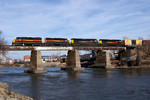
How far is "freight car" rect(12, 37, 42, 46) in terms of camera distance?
5281 centimetres

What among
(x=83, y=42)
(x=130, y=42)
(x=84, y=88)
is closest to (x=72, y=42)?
(x=83, y=42)

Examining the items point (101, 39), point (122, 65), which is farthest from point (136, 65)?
point (101, 39)

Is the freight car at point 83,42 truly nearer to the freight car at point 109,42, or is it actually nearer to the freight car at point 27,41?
the freight car at point 109,42

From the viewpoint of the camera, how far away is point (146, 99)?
17766mm

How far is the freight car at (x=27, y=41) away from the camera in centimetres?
5281

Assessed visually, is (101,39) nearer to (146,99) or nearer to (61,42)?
(61,42)

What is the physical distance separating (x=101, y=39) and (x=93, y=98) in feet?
181

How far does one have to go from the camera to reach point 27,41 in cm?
5422

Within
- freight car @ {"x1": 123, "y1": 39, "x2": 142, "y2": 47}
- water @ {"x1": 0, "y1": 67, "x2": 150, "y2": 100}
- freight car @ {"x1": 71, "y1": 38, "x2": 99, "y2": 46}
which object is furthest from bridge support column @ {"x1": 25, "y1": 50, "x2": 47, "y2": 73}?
freight car @ {"x1": 123, "y1": 39, "x2": 142, "y2": 47}

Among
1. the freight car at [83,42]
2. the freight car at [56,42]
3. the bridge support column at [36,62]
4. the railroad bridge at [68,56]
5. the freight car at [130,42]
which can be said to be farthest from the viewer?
the freight car at [130,42]

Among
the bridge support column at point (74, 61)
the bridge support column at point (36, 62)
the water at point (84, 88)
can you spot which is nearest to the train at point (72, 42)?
the bridge support column at point (74, 61)

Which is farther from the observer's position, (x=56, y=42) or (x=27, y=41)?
(x=56, y=42)

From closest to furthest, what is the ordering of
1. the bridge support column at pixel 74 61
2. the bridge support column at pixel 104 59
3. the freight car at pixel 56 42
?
the freight car at pixel 56 42 < the bridge support column at pixel 74 61 < the bridge support column at pixel 104 59

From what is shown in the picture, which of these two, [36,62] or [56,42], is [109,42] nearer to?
[56,42]
